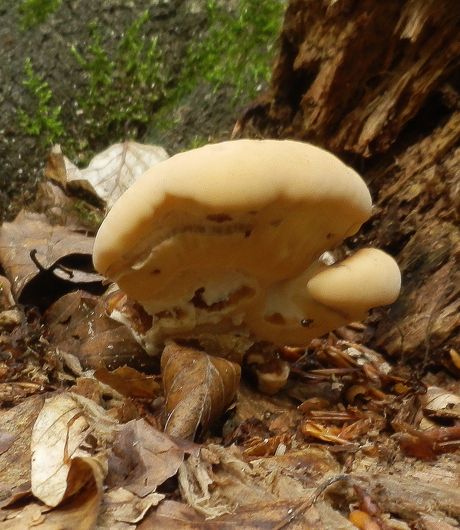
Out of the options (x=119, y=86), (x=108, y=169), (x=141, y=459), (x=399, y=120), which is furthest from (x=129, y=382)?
(x=119, y=86)

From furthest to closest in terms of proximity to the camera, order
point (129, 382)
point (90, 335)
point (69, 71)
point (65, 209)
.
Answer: point (69, 71) → point (65, 209) → point (90, 335) → point (129, 382)

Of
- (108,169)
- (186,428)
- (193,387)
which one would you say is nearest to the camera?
(186,428)

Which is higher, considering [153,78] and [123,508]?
[153,78]

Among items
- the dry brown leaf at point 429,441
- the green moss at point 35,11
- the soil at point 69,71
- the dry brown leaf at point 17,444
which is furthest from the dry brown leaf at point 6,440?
the green moss at point 35,11

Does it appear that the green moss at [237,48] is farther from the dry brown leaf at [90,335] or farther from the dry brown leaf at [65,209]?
the dry brown leaf at [90,335]

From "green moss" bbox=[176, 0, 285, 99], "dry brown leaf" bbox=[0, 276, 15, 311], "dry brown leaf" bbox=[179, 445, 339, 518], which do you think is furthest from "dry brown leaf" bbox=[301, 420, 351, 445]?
"green moss" bbox=[176, 0, 285, 99]

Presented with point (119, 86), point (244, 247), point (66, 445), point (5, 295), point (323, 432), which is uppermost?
point (244, 247)

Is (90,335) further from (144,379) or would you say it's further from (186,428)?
(186,428)
